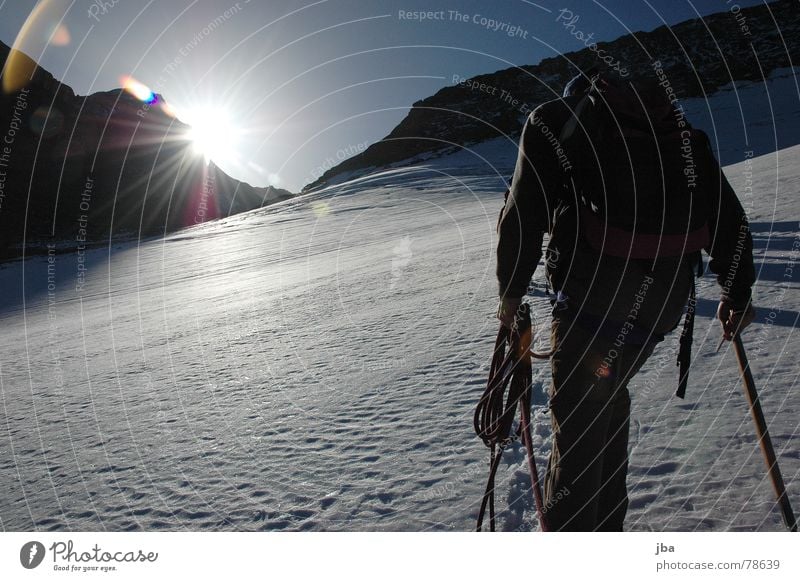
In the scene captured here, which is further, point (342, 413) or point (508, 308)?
point (342, 413)

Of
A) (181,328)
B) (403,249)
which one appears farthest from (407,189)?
(181,328)

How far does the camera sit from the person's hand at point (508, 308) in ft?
5.99

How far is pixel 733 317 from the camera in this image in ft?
6.90

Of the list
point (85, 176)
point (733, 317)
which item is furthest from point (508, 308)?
point (85, 176)

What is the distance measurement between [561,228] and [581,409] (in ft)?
2.27

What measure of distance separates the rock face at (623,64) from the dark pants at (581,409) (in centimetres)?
4709

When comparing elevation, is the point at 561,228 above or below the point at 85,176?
below

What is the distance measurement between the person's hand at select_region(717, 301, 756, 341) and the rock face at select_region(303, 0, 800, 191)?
153 feet

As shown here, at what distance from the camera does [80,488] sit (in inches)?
122

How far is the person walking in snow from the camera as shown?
168 centimetres

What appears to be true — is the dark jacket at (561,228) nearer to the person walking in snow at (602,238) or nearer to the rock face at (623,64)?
the person walking in snow at (602,238)

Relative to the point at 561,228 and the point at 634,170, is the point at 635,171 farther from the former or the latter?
the point at 561,228
